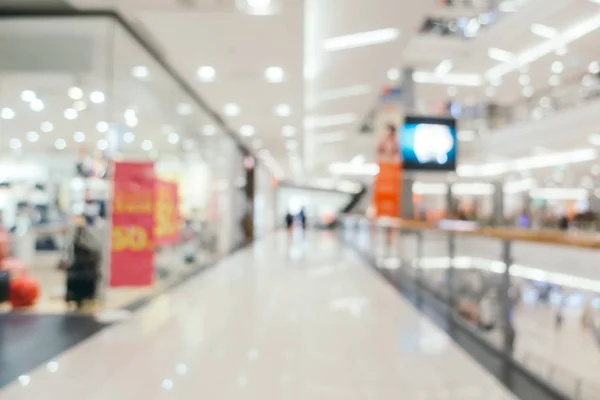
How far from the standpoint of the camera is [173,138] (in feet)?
29.1

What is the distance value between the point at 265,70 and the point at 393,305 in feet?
12.5

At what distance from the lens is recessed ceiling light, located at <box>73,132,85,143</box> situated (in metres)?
6.18

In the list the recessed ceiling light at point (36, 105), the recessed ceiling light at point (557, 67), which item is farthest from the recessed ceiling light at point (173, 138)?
the recessed ceiling light at point (557, 67)

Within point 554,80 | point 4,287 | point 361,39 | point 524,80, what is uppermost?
point 524,80

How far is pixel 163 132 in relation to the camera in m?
8.38

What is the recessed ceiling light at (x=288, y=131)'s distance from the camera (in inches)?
532

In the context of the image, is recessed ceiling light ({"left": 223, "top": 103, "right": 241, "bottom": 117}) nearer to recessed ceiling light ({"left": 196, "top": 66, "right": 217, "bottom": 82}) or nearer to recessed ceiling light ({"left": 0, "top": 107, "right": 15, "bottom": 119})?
recessed ceiling light ({"left": 196, "top": 66, "right": 217, "bottom": 82})

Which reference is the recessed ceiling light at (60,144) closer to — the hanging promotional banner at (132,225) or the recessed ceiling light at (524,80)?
the hanging promotional banner at (132,225)

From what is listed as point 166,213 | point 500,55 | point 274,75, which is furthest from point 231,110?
point 500,55

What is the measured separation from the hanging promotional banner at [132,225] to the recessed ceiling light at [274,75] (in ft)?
7.18

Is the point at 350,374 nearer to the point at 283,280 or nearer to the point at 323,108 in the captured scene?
the point at 283,280

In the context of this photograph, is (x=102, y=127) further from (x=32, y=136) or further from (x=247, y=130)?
(x=247, y=130)

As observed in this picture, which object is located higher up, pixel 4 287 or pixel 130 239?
pixel 130 239

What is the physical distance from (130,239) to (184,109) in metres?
3.54
